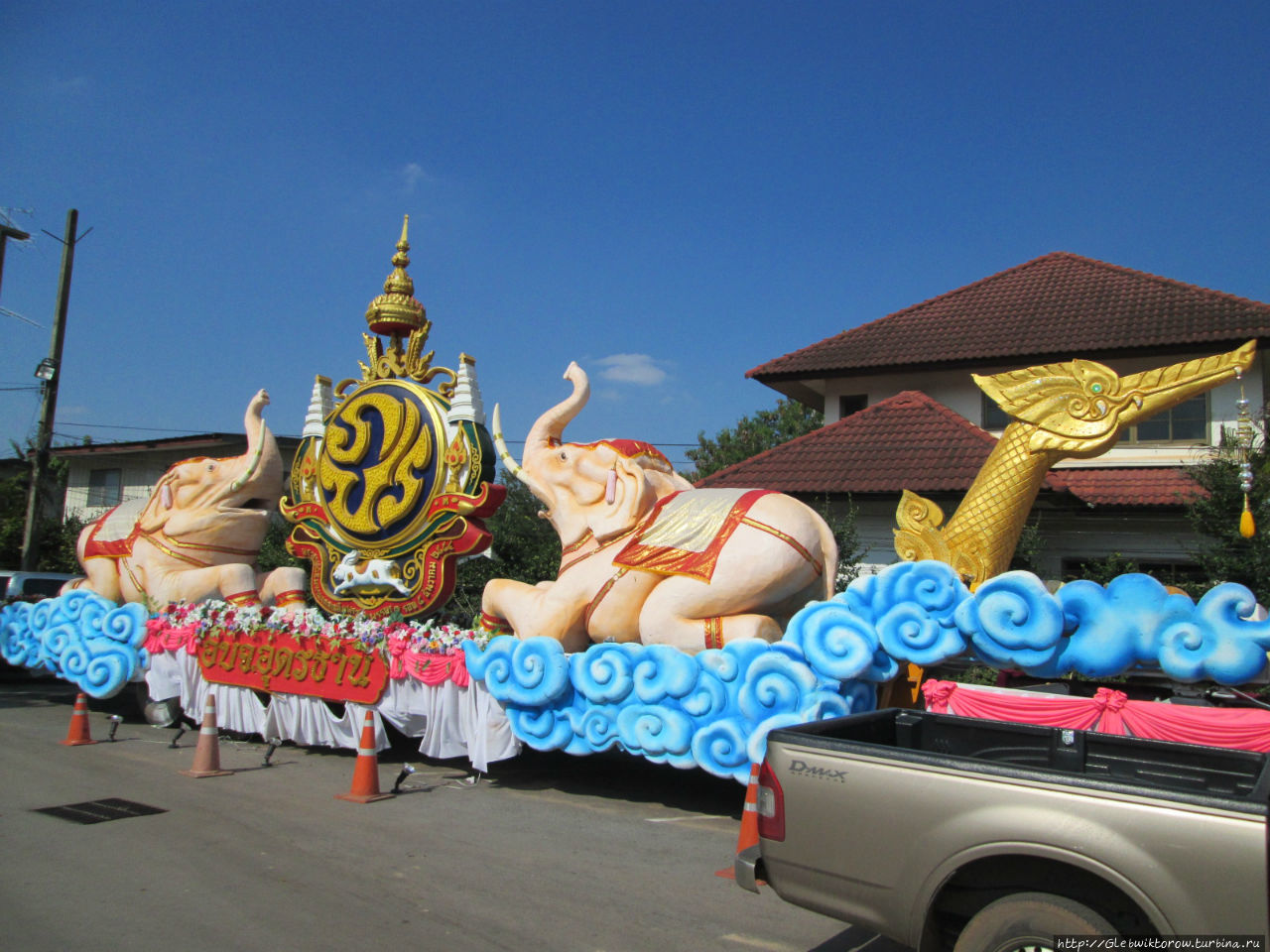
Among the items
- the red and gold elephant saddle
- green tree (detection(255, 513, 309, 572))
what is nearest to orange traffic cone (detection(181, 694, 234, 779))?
the red and gold elephant saddle

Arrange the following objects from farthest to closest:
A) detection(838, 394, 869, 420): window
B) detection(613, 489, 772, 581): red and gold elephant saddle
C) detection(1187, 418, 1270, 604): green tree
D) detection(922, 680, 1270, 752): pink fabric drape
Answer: detection(838, 394, 869, 420): window
detection(1187, 418, 1270, 604): green tree
detection(613, 489, 772, 581): red and gold elephant saddle
detection(922, 680, 1270, 752): pink fabric drape

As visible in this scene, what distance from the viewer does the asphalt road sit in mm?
4227

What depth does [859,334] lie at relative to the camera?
1609 cm

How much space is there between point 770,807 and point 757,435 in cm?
2851

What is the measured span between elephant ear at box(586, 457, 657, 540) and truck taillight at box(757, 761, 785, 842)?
376cm

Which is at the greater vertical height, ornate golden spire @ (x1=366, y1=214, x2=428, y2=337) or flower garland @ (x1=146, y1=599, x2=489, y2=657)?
ornate golden spire @ (x1=366, y1=214, x2=428, y2=337)

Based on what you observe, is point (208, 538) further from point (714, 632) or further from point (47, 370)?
point (47, 370)

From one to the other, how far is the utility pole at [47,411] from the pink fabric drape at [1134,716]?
15.5 m

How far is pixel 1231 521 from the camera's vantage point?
34.6 ft

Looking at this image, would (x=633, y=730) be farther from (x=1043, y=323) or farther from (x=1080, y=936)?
(x=1043, y=323)

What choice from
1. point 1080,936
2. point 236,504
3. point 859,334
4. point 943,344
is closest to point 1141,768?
point 1080,936

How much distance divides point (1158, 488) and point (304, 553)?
10.6m

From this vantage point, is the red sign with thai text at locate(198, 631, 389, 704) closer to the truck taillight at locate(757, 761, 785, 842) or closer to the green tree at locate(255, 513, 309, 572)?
the green tree at locate(255, 513, 309, 572)

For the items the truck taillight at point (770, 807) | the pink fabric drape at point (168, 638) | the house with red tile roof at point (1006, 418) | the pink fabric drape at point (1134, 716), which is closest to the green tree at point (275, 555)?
the pink fabric drape at point (168, 638)
